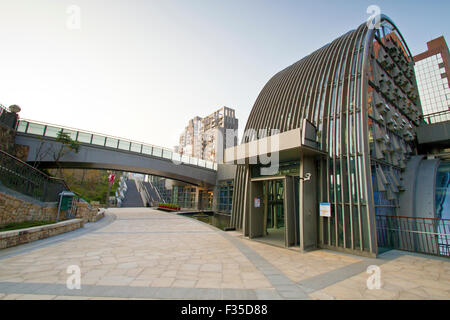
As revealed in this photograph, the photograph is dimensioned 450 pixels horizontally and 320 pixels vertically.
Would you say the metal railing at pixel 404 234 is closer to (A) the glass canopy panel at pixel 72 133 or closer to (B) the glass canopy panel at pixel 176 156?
(B) the glass canopy panel at pixel 176 156

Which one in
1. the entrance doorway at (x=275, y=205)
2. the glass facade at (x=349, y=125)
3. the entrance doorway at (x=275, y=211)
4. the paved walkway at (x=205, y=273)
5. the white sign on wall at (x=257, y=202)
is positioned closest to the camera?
the paved walkway at (x=205, y=273)

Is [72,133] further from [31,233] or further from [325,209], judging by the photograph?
[325,209]

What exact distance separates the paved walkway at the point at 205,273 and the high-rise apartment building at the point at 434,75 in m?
58.6

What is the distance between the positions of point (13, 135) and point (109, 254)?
17297 millimetres

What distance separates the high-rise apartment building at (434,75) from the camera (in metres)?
41.2

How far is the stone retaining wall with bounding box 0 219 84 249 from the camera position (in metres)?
5.82

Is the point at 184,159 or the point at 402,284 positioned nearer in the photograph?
the point at 402,284

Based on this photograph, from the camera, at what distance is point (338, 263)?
223 inches

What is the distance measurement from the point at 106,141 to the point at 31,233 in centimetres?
1575

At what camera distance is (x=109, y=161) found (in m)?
20.4

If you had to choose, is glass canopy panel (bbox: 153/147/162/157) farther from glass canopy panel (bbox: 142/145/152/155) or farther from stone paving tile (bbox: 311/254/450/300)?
stone paving tile (bbox: 311/254/450/300)

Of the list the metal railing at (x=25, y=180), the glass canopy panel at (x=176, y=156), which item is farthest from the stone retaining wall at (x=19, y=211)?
the glass canopy panel at (x=176, y=156)

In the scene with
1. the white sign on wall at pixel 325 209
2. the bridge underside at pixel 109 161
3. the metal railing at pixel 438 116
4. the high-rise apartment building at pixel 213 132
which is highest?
the high-rise apartment building at pixel 213 132

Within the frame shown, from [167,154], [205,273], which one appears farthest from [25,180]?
[167,154]
